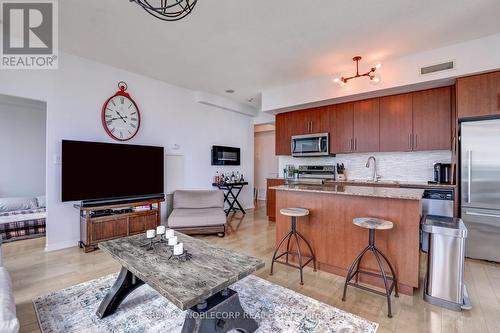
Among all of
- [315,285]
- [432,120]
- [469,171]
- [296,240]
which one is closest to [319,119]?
[432,120]

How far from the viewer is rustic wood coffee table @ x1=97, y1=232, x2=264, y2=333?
56.0 inches

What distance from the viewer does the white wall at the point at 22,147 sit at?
193 inches

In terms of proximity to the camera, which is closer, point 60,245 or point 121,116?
point 60,245

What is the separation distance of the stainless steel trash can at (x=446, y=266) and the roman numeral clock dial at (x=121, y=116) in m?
4.41

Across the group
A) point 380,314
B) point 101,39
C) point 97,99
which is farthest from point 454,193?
point 97,99

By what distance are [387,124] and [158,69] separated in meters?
4.00

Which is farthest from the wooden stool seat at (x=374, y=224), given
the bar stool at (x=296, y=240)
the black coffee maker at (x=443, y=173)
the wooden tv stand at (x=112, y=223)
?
the wooden tv stand at (x=112, y=223)

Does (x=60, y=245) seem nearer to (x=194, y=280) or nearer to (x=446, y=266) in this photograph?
(x=194, y=280)

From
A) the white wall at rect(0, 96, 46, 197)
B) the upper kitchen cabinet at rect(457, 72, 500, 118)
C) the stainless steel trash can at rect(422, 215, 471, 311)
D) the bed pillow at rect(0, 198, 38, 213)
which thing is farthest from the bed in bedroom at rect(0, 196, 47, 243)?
the upper kitchen cabinet at rect(457, 72, 500, 118)

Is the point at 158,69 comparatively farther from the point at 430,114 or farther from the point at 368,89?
the point at 430,114

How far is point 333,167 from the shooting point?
4793 millimetres

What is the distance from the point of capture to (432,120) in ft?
12.1

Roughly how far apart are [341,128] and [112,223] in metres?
4.20

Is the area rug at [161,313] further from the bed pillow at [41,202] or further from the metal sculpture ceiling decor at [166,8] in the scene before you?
the bed pillow at [41,202]
